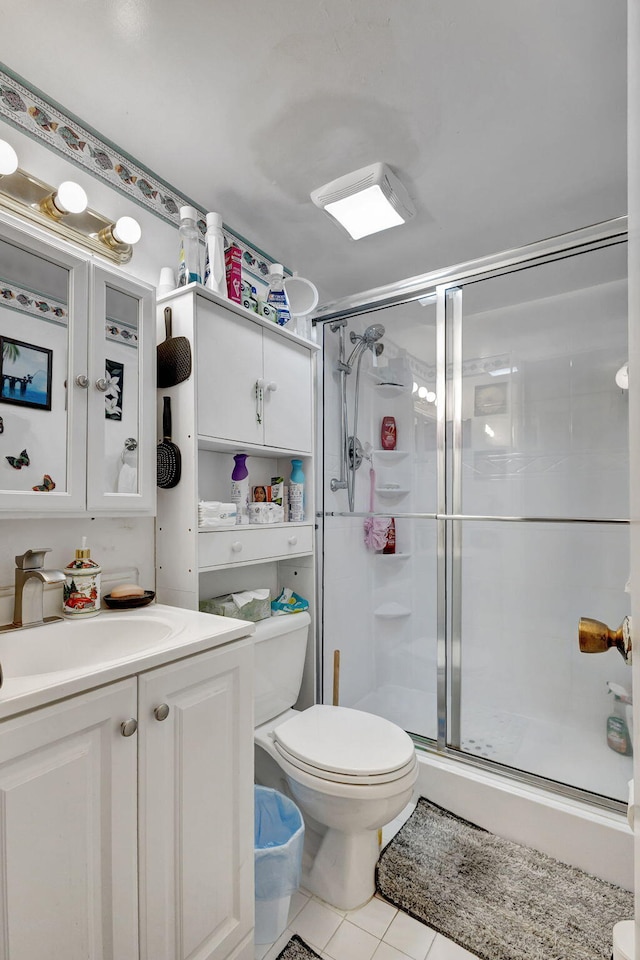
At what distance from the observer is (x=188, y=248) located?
1.57m

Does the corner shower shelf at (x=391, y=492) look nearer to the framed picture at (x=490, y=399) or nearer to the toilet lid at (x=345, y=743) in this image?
the framed picture at (x=490, y=399)

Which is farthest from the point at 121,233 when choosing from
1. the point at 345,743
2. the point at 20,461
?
the point at 345,743

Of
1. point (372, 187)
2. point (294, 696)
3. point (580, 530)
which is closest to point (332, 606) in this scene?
point (294, 696)

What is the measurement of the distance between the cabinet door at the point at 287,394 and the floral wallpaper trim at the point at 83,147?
0.53 meters

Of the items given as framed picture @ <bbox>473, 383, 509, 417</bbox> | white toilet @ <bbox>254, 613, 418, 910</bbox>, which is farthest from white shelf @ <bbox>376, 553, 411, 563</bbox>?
white toilet @ <bbox>254, 613, 418, 910</bbox>

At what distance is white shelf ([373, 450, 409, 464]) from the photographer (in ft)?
8.00

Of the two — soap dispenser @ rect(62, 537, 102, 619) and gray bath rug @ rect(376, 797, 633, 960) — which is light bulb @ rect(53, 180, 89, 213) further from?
gray bath rug @ rect(376, 797, 633, 960)

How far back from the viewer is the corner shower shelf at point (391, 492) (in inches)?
94.2

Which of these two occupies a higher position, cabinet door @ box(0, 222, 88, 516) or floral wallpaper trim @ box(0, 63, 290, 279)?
floral wallpaper trim @ box(0, 63, 290, 279)

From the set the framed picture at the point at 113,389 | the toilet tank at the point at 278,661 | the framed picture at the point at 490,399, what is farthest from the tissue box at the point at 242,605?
the framed picture at the point at 490,399

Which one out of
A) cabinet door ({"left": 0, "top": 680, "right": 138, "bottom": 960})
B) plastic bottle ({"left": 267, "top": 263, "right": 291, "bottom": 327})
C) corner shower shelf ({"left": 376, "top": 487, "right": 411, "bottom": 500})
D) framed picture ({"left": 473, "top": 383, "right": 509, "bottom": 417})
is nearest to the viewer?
cabinet door ({"left": 0, "top": 680, "right": 138, "bottom": 960})

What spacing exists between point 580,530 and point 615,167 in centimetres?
141

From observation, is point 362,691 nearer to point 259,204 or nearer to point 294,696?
point 294,696

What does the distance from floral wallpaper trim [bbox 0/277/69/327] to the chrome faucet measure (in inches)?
23.5
